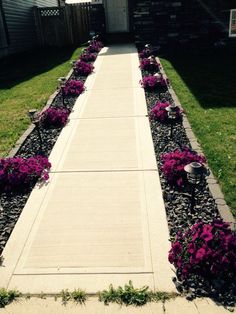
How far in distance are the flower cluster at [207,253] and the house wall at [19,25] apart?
18430 millimetres

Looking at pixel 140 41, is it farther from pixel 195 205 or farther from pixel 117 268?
pixel 117 268

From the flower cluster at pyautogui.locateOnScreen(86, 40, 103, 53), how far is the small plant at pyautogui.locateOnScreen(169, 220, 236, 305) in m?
15.6

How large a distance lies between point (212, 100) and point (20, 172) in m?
6.25

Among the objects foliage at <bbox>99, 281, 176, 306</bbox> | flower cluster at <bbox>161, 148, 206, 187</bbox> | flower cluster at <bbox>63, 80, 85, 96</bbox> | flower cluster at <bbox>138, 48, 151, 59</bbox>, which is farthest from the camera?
flower cluster at <bbox>138, 48, 151, 59</bbox>

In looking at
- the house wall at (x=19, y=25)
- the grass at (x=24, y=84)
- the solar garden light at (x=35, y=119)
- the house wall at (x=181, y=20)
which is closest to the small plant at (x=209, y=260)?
the solar garden light at (x=35, y=119)

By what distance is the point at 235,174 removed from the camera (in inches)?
243

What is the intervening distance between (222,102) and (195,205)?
5349 millimetres

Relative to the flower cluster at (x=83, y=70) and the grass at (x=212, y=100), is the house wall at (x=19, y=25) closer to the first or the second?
the flower cluster at (x=83, y=70)

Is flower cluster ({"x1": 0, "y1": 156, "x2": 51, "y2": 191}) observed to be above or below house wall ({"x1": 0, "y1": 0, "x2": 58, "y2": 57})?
below

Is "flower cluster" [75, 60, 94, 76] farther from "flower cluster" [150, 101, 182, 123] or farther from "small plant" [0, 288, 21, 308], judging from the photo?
"small plant" [0, 288, 21, 308]

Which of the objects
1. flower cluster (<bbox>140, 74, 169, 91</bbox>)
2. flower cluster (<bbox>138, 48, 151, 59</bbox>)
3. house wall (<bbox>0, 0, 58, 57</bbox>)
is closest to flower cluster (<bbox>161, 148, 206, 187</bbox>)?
flower cluster (<bbox>140, 74, 169, 91</bbox>)

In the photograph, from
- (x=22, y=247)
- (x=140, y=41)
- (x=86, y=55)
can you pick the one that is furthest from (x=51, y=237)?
(x=140, y=41)

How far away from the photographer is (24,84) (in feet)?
44.5

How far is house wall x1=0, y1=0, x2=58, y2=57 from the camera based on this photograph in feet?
66.4
